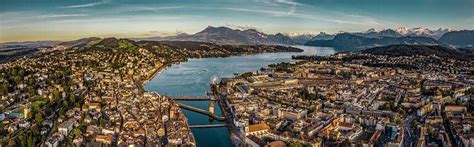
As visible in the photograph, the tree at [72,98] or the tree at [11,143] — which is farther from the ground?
the tree at [72,98]

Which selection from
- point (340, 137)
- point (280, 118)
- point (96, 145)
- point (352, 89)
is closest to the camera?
point (96, 145)

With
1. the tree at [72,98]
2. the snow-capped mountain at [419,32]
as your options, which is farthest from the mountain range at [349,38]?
the tree at [72,98]

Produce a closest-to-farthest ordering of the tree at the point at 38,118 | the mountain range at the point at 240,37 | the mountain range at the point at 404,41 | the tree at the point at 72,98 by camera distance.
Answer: the tree at the point at 38,118
the tree at the point at 72,98
the mountain range at the point at 404,41
the mountain range at the point at 240,37

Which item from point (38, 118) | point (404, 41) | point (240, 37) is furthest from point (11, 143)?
point (240, 37)

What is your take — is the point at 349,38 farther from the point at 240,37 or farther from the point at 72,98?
the point at 72,98

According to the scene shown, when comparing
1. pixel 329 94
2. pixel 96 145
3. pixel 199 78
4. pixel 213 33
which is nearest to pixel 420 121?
pixel 329 94

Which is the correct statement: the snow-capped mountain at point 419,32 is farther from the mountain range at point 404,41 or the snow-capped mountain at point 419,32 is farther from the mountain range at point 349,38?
the mountain range at point 404,41

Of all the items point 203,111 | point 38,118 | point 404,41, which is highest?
point 404,41

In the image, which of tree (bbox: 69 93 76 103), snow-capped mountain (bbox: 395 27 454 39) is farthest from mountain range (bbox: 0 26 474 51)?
tree (bbox: 69 93 76 103)

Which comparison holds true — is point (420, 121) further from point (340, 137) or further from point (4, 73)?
point (4, 73)

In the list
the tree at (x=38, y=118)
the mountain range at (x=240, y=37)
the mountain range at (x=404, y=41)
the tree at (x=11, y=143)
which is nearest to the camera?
the tree at (x=11, y=143)

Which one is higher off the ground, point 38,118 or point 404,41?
point 404,41
